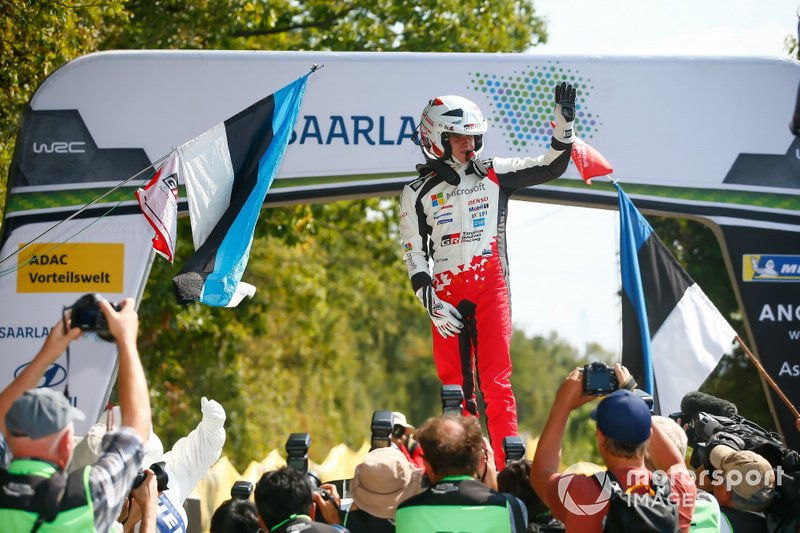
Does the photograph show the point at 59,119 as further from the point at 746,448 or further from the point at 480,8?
the point at 480,8

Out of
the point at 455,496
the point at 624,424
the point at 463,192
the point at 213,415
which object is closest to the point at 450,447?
the point at 455,496

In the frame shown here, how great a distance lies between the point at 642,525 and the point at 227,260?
11.4 ft

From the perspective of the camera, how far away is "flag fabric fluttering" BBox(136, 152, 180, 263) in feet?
22.1

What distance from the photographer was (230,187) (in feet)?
22.5

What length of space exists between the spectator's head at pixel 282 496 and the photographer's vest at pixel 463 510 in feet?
1.23

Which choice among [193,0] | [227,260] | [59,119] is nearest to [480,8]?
[193,0]

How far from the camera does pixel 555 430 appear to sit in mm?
3809

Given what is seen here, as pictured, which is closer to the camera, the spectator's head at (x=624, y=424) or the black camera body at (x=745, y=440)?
the spectator's head at (x=624, y=424)

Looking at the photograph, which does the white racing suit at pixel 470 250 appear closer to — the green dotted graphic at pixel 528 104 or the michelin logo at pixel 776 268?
the green dotted graphic at pixel 528 104

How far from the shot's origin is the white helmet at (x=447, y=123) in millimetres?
6633

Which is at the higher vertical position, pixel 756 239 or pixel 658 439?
pixel 756 239

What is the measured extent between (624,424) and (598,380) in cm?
22

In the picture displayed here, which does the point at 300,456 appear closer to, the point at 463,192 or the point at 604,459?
the point at 604,459

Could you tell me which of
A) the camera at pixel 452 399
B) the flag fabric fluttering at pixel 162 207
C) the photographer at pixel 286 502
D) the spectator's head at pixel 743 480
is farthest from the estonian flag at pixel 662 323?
the photographer at pixel 286 502
